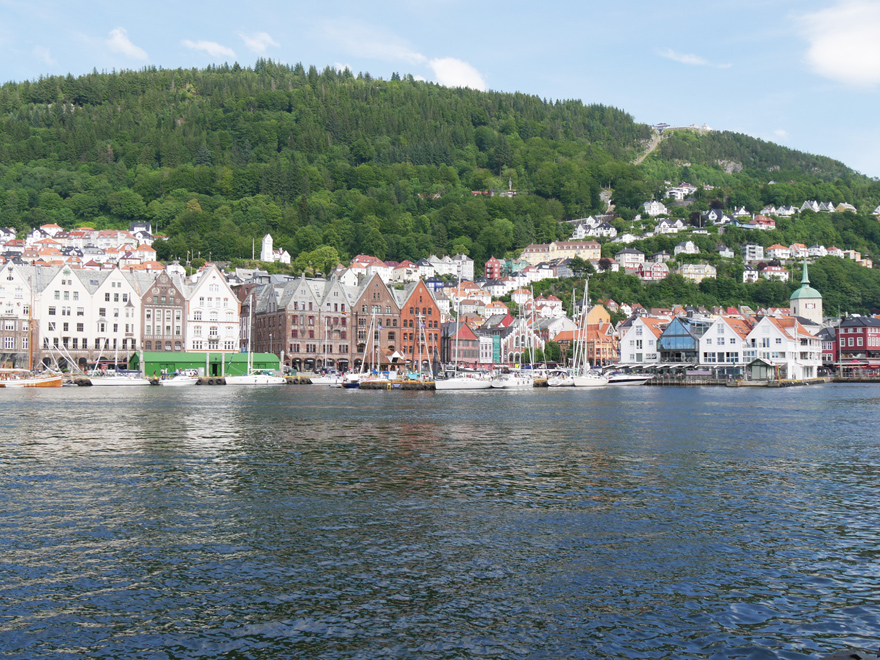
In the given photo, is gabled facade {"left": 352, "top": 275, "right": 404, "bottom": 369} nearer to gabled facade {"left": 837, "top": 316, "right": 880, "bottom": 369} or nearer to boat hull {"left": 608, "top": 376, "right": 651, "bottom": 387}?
boat hull {"left": 608, "top": 376, "right": 651, "bottom": 387}

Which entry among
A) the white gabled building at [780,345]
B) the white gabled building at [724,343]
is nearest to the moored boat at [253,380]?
the white gabled building at [724,343]

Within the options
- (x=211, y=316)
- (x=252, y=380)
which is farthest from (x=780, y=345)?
(x=211, y=316)

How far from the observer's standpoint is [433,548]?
16516 millimetres

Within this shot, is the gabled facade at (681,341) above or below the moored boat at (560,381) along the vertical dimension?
above

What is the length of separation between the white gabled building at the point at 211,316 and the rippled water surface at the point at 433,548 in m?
75.2

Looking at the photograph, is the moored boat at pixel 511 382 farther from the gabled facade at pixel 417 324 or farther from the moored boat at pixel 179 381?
the moored boat at pixel 179 381

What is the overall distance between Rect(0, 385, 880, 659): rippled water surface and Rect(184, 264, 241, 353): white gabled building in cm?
7524

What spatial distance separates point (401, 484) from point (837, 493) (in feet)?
44.5

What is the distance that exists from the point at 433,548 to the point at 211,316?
9775cm

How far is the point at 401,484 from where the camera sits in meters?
23.8

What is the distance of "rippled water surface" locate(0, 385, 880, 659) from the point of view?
11.9 metres

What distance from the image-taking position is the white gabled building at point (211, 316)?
107250 millimetres

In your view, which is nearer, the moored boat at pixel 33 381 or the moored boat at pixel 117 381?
the moored boat at pixel 33 381

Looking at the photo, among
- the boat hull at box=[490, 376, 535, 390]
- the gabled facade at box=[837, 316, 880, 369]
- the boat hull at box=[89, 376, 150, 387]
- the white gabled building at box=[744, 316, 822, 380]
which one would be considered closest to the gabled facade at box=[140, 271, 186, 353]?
the boat hull at box=[89, 376, 150, 387]
